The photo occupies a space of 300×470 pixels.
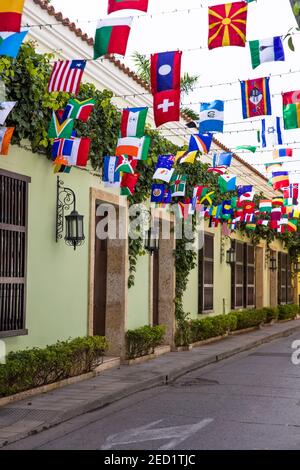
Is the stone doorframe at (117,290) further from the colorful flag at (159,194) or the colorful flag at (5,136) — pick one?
the colorful flag at (5,136)

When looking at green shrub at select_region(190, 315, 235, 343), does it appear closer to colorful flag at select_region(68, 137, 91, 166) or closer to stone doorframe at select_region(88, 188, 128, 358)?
stone doorframe at select_region(88, 188, 128, 358)

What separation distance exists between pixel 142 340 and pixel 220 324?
572 centimetres

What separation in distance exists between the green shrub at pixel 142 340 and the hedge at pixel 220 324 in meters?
1.99

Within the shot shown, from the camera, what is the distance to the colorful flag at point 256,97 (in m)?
10.3

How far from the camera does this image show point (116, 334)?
42.7 ft

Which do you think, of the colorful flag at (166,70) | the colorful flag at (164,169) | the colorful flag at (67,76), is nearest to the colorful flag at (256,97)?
the colorful flag at (166,70)

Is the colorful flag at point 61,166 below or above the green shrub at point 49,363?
above

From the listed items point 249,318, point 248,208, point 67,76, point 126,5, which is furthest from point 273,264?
point 126,5

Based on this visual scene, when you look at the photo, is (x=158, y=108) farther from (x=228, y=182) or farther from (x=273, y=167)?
(x=273, y=167)

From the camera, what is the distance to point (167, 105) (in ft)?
30.4

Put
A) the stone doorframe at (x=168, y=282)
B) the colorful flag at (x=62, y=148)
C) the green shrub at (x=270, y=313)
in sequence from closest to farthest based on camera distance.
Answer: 1. the colorful flag at (x=62, y=148)
2. the stone doorframe at (x=168, y=282)
3. the green shrub at (x=270, y=313)

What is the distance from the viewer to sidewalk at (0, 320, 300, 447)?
7.65 metres

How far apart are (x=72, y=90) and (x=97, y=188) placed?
3.34 metres
